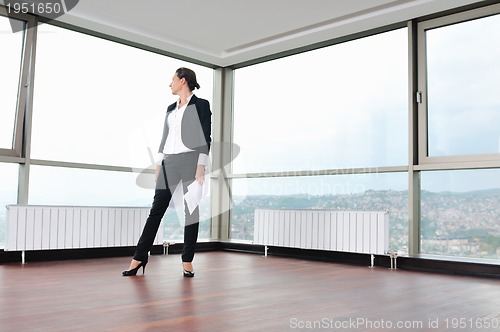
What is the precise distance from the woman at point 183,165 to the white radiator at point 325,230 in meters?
2.03

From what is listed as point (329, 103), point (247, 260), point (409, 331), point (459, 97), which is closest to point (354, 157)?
point (329, 103)

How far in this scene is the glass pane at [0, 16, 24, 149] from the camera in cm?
502

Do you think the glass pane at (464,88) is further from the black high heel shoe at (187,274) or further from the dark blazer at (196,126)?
Answer: the black high heel shoe at (187,274)

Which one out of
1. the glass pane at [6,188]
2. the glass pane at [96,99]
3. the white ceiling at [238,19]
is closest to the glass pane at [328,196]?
the glass pane at [96,99]

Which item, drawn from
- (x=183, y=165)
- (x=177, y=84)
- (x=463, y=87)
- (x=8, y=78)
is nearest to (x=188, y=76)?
(x=177, y=84)

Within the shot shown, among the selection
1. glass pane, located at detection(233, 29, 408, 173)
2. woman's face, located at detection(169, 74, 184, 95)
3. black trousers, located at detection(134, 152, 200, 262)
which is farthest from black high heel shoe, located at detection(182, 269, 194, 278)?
glass pane, located at detection(233, 29, 408, 173)

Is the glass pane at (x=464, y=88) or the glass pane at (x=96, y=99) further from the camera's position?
the glass pane at (x=96, y=99)

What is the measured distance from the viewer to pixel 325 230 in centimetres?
546

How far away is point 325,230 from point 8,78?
12.1 ft

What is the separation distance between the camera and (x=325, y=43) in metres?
6.06

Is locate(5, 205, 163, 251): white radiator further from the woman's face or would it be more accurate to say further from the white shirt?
the woman's face

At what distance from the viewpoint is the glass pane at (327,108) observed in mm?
5426

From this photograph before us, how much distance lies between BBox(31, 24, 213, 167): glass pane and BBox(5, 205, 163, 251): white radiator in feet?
2.16

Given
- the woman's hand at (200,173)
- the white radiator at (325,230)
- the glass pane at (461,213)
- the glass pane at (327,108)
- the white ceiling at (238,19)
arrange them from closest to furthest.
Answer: the woman's hand at (200,173) < the glass pane at (461,213) < the white ceiling at (238,19) < the white radiator at (325,230) < the glass pane at (327,108)
